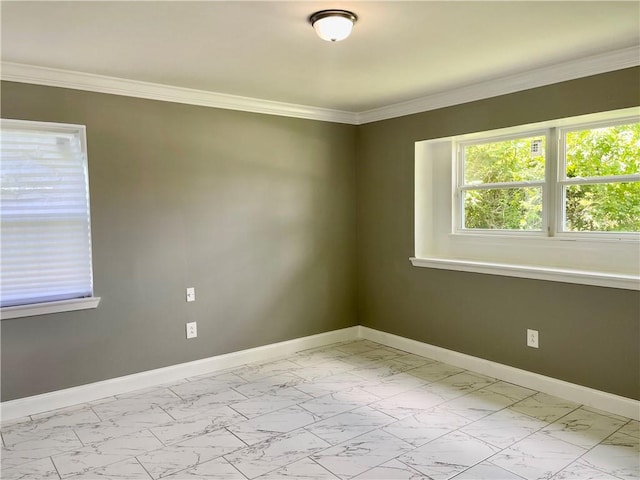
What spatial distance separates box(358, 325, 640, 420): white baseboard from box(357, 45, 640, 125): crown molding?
2.11m

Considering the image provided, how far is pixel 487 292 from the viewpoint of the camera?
377 cm

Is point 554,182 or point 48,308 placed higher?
point 554,182

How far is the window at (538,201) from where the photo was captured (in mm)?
3150

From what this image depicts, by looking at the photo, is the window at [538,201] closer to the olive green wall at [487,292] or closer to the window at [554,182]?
the window at [554,182]

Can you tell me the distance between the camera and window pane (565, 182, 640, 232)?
10.3 ft

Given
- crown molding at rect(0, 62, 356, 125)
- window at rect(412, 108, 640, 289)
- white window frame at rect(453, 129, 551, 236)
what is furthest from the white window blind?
white window frame at rect(453, 129, 551, 236)

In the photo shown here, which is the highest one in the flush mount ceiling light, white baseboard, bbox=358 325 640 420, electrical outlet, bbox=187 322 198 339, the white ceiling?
the white ceiling

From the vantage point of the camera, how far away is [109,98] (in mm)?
3414

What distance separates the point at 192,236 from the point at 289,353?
4.80 ft

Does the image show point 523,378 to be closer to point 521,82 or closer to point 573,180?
point 573,180

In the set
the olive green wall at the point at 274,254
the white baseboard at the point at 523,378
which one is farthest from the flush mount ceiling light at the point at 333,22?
the white baseboard at the point at 523,378

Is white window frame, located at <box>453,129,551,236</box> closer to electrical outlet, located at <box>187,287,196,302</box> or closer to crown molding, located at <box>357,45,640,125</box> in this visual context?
crown molding, located at <box>357,45,640,125</box>

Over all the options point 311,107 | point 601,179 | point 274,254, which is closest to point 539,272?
point 601,179

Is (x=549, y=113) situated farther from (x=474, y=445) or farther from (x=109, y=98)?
(x=109, y=98)
